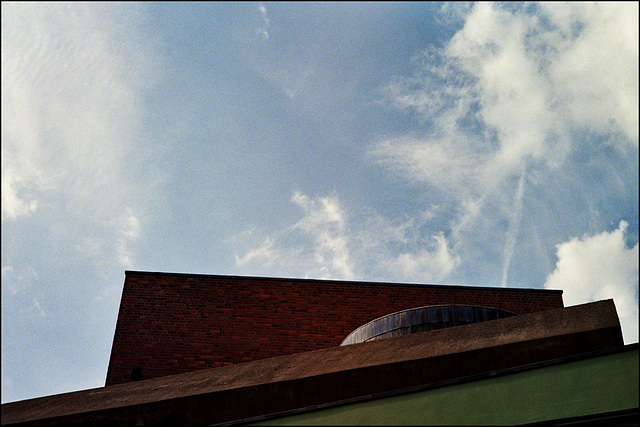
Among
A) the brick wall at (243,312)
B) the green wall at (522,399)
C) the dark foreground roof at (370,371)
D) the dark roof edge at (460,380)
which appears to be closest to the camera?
the green wall at (522,399)

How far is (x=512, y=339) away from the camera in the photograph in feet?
19.7

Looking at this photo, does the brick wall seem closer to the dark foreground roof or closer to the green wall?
the dark foreground roof

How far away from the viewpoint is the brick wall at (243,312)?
1417 cm

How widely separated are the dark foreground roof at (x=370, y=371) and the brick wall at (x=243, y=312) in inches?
269

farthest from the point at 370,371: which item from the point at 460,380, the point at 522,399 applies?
the point at 522,399

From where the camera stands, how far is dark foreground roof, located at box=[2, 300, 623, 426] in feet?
18.9

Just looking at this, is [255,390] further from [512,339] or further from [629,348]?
[629,348]

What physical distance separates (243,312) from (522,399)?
33.8ft

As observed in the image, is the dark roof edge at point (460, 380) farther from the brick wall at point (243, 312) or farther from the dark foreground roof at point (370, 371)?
the brick wall at point (243, 312)

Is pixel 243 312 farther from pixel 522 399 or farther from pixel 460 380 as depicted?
pixel 522 399

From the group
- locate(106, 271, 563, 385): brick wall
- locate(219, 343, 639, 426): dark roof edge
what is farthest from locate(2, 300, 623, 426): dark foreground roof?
locate(106, 271, 563, 385): brick wall

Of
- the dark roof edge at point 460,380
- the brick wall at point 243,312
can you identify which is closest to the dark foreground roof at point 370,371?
the dark roof edge at point 460,380

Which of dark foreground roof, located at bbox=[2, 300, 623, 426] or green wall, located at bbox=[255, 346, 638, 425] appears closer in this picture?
green wall, located at bbox=[255, 346, 638, 425]

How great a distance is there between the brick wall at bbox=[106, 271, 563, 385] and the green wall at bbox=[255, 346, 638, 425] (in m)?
8.93
